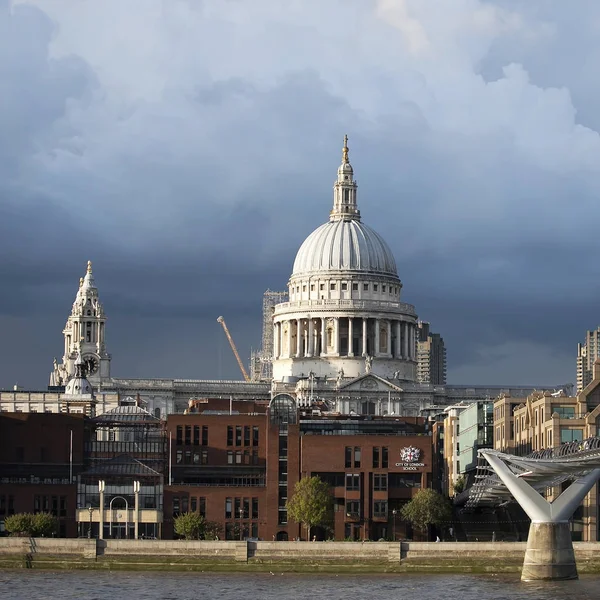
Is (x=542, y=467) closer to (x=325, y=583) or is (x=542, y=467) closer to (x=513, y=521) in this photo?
(x=325, y=583)

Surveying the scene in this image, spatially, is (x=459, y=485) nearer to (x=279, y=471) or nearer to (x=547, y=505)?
(x=279, y=471)

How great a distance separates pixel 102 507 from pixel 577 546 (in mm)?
38644

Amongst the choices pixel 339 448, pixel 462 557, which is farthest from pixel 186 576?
pixel 339 448

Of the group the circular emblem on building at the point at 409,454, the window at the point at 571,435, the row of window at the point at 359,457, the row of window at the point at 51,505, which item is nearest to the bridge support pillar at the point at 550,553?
the window at the point at 571,435

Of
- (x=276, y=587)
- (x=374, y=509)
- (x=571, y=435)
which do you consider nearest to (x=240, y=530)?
(x=374, y=509)

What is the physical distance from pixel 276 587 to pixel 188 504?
114 feet

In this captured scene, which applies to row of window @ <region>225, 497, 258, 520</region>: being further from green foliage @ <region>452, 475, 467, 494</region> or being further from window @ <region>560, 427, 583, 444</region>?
window @ <region>560, 427, 583, 444</region>

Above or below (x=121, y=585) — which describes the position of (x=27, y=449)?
above

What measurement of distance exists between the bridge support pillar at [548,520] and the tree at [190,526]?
106ft

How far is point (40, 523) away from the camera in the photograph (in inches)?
6398

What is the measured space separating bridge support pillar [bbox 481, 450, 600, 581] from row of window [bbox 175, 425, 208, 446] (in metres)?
47.1

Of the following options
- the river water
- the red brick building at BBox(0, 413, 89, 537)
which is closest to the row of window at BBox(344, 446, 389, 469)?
the red brick building at BBox(0, 413, 89, 537)

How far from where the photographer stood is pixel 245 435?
18262 centimetres

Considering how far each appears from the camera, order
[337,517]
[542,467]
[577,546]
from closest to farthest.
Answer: [542,467] → [577,546] → [337,517]
